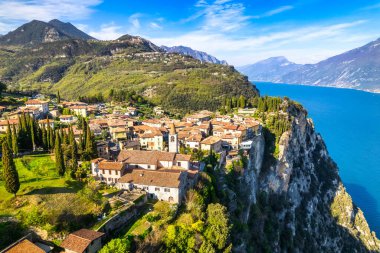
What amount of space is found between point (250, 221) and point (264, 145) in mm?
29690

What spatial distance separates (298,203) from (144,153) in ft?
179

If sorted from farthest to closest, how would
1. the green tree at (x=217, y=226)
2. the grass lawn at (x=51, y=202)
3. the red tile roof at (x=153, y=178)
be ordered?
1. the red tile roof at (x=153, y=178)
2. the green tree at (x=217, y=226)
3. the grass lawn at (x=51, y=202)

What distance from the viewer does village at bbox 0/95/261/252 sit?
42.1m

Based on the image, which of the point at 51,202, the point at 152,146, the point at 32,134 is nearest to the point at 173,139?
the point at 152,146

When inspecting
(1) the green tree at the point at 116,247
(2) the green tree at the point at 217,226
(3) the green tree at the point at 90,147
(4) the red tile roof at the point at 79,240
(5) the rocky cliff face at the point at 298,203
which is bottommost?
(5) the rocky cliff face at the point at 298,203

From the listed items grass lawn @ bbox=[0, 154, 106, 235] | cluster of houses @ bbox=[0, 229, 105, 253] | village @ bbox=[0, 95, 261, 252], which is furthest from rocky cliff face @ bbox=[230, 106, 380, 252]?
cluster of houses @ bbox=[0, 229, 105, 253]

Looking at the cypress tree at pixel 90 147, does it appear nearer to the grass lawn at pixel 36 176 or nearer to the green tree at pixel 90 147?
the green tree at pixel 90 147

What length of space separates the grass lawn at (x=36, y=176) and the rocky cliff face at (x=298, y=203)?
94.2ft

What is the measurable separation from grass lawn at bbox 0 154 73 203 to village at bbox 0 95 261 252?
5565 mm

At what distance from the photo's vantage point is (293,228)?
75938 mm

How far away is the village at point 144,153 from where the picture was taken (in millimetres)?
42094

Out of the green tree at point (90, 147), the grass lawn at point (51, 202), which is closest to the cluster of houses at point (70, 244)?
the grass lawn at point (51, 202)

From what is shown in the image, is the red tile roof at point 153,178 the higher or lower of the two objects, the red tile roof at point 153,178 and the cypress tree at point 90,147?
the lower

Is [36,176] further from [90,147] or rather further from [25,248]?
[25,248]
